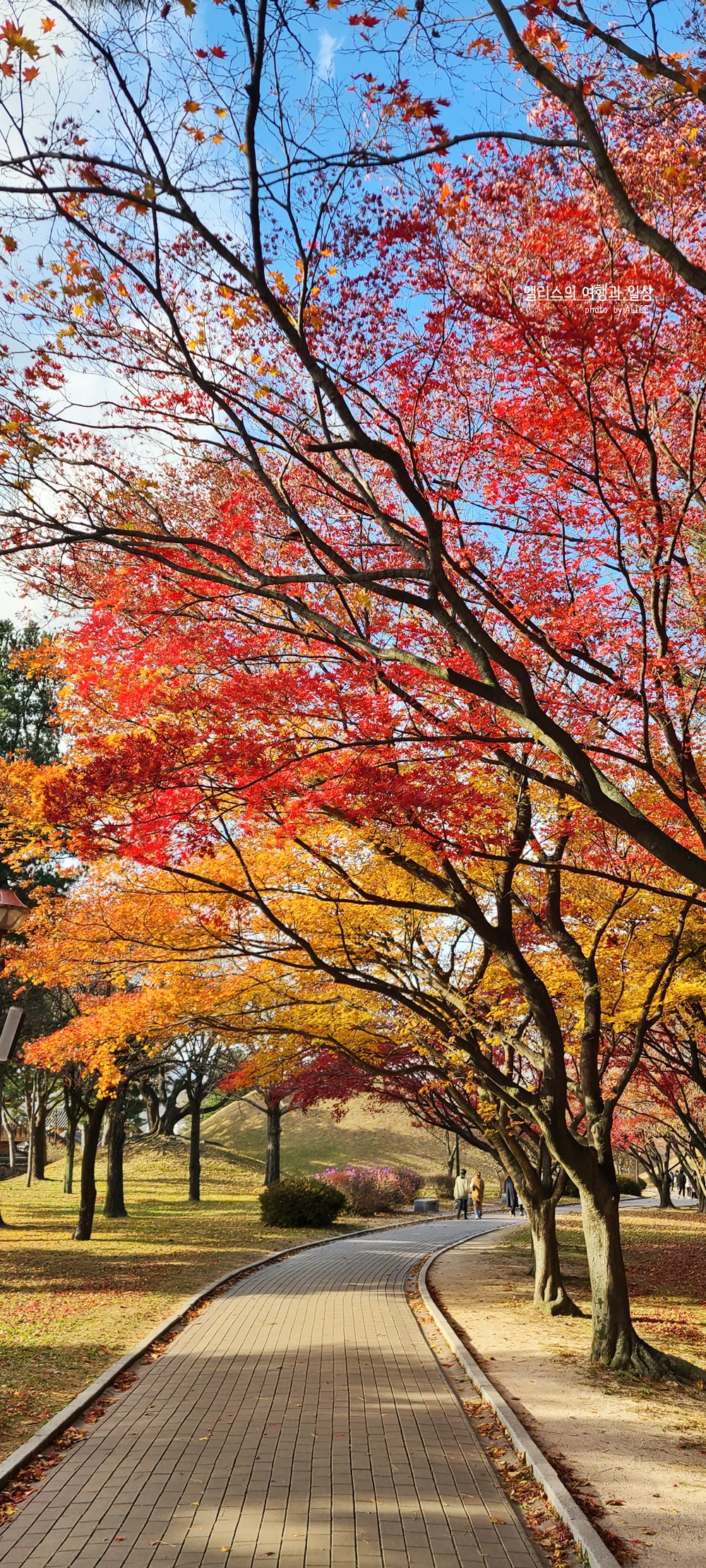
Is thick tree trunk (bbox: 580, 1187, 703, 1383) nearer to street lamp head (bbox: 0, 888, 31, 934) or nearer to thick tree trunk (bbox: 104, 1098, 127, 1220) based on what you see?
street lamp head (bbox: 0, 888, 31, 934)

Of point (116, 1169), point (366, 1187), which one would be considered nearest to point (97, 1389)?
point (116, 1169)

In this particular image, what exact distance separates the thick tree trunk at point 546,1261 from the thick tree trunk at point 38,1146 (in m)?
27.0

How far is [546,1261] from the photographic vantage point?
1348 centimetres

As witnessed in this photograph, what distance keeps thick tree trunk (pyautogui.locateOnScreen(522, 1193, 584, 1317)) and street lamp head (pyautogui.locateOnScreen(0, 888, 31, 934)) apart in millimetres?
8173

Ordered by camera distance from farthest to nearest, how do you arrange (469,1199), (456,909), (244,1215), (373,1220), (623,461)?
1. (469,1199)
2. (373,1220)
3. (244,1215)
4. (456,909)
5. (623,461)

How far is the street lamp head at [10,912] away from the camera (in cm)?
948

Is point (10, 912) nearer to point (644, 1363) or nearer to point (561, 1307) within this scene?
point (644, 1363)

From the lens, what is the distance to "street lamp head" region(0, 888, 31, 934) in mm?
9484

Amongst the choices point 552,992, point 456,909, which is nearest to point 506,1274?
point 552,992

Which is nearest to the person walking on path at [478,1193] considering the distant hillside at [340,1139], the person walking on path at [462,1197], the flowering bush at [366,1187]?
the person walking on path at [462,1197]

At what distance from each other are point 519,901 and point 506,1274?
952cm

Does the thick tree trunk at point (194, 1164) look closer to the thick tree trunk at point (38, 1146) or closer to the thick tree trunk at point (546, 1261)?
the thick tree trunk at point (38, 1146)

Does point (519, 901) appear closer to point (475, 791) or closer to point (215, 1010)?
point (475, 791)

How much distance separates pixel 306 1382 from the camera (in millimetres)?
8617
